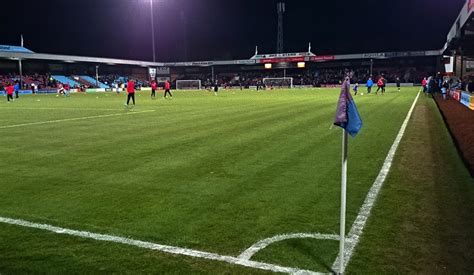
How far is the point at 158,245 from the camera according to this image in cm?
435

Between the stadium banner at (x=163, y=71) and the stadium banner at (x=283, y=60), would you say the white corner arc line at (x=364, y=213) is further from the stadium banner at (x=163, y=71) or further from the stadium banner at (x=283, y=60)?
the stadium banner at (x=163, y=71)

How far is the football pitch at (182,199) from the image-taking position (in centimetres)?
410

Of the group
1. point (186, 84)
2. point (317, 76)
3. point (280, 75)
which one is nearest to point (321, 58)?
point (317, 76)

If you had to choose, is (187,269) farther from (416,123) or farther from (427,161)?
(416,123)

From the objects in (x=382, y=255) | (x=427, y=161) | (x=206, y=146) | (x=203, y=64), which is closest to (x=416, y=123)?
(x=427, y=161)

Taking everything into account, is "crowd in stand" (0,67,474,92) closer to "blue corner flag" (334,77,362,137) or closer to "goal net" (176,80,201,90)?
"goal net" (176,80,201,90)

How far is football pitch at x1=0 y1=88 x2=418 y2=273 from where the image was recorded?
4102mm

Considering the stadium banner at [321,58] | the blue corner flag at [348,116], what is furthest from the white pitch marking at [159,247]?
the stadium banner at [321,58]

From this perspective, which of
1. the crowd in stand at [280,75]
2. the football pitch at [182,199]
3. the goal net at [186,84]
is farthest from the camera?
the goal net at [186,84]

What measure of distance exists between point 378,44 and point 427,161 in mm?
89213

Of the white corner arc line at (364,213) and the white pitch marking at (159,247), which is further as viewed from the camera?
the white corner arc line at (364,213)

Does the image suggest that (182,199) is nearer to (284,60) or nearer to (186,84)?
(284,60)

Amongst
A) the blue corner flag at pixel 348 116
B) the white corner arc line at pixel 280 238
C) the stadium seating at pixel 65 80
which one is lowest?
the white corner arc line at pixel 280 238

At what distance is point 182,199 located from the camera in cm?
596
